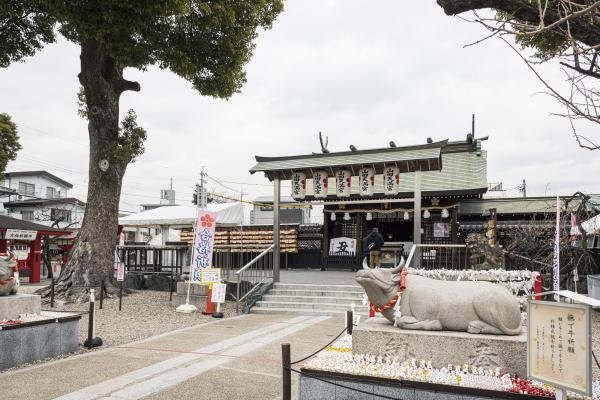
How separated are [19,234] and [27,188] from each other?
77.1ft

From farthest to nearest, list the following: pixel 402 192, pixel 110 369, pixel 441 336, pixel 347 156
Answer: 1. pixel 402 192
2. pixel 347 156
3. pixel 110 369
4. pixel 441 336

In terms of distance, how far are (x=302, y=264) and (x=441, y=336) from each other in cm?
1823

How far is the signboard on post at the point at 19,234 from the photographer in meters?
19.7

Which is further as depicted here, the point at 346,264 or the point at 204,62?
the point at 346,264

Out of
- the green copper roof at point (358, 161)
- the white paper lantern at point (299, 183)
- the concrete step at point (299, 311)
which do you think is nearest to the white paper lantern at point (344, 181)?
the green copper roof at point (358, 161)

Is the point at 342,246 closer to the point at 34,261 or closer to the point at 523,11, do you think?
the point at 34,261

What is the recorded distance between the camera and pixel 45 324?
779 cm

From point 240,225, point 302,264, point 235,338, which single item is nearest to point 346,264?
point 302,264

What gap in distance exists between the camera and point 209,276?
12711 millimetres

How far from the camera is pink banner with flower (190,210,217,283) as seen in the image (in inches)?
502

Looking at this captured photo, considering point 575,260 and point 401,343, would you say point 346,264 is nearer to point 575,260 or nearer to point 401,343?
point 575,260

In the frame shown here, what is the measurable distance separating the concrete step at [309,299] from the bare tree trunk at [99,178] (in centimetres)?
506

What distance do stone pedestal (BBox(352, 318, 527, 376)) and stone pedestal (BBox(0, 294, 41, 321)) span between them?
5.89m

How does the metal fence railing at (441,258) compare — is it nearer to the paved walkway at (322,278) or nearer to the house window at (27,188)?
the paved walkway at (322,278)
